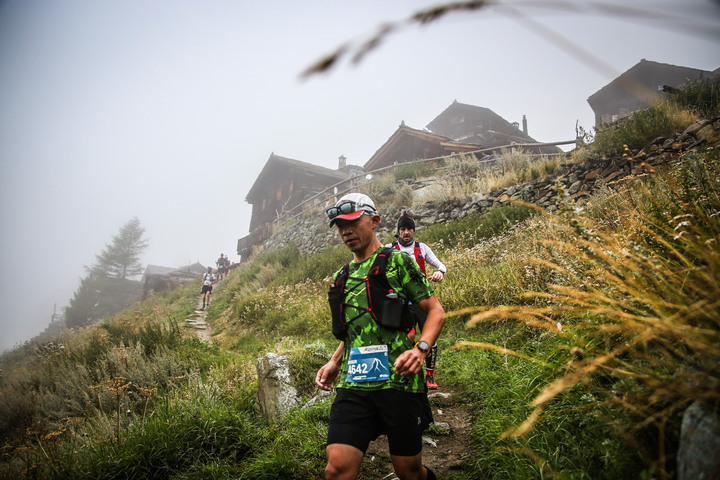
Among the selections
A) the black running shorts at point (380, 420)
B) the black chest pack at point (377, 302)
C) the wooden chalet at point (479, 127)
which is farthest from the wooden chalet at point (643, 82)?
the black running shorts at point (380, 420)

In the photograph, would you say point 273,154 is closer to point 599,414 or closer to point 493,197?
point 493,197

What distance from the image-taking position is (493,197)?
1150cm

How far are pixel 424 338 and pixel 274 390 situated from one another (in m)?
2.92

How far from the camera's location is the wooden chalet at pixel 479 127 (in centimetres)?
3475

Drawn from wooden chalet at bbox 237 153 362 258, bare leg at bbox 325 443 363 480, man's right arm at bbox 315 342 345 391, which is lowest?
bare leg at bbox 325 443 363 480

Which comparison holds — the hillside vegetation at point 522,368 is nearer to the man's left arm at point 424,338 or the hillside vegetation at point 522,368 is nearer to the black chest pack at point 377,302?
the man's left arm at point 424,338

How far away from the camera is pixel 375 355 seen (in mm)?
2201

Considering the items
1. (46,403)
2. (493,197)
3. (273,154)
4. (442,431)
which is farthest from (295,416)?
(273,154)

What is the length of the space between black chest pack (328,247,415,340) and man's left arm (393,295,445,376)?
13cm

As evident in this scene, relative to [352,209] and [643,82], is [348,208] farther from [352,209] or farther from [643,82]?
[643,82]

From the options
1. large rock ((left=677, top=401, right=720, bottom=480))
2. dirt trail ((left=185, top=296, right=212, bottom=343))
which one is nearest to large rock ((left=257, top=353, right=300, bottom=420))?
large rock ((left=677, top=401, right=720, bottom=480))

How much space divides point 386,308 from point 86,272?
2292 inches

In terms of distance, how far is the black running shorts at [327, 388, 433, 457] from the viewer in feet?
6.75

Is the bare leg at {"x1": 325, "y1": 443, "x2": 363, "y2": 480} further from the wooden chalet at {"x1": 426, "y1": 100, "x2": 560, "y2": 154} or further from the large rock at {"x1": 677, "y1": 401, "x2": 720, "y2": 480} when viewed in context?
the wooden chalet at {"x1": 426, "y1": 100, "x2": 560, "y2": 154}
